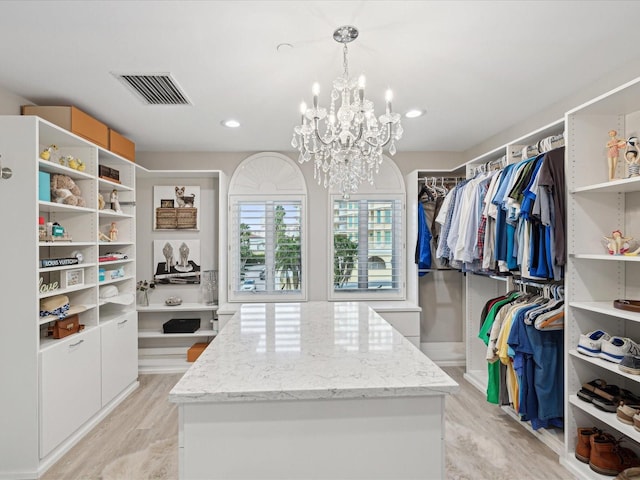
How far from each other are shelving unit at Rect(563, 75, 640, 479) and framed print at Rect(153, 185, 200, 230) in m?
3.50

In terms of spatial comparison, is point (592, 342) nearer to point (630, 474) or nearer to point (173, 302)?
point (630, 474)

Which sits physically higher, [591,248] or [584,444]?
[591,248]

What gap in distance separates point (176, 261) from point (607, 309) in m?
3.86

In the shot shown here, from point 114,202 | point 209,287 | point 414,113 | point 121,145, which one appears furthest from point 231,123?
point 209,287

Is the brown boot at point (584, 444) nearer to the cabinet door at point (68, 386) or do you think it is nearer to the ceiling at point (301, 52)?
the ceiling at point (301, 52)

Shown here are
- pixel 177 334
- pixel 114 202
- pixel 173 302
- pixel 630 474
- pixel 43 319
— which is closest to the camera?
pixel 630 474

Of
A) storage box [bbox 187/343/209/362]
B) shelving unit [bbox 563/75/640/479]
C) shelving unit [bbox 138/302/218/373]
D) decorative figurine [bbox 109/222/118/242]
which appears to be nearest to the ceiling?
shelving unit [bbox 563/75/640/479]

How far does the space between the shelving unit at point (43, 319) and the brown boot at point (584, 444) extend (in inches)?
128

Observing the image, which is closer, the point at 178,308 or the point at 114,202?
the point at 114,202

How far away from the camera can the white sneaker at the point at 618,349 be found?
2004 mm

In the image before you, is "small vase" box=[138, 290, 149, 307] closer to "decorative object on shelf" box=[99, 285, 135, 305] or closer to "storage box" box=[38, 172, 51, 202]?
"decorative object on shelf" box=[99, 285, 135, 305]

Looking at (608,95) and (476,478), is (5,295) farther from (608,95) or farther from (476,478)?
(608,95)

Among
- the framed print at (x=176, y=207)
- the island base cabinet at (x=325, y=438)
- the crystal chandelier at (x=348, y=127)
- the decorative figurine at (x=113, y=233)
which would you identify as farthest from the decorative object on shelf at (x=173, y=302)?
the island base cabinet at (x=325, y=438)

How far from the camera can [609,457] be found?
6.60ft
